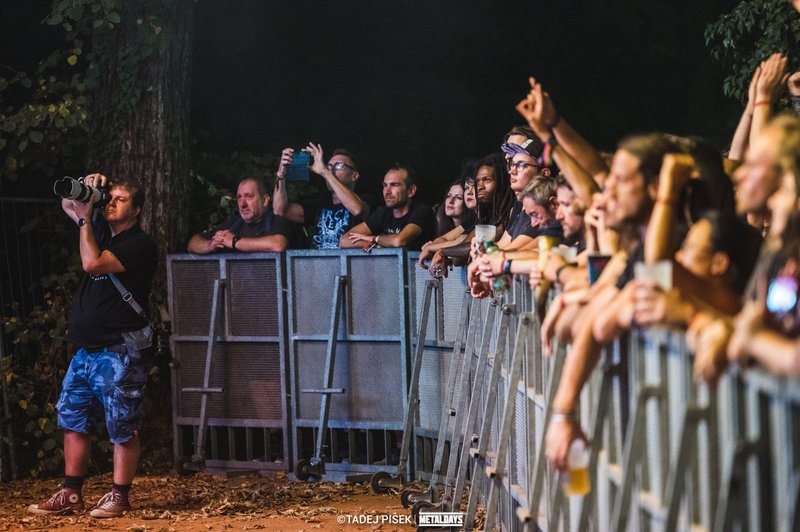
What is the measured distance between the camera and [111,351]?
822 cm

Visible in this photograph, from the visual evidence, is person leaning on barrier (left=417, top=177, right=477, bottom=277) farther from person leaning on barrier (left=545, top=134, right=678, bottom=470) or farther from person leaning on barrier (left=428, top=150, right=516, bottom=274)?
person leaning on barrier (left=545, top=134, right=678, bottom=470)

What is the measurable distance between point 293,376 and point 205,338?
2.77ft

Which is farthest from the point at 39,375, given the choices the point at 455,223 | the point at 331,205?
the point at 455,223

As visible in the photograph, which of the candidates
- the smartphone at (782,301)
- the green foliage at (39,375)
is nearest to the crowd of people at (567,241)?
the smartphone at (782,301)

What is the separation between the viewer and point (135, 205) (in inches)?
332

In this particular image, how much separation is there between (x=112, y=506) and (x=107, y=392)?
32.1 inches

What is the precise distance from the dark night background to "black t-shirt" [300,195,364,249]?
12.5 feet

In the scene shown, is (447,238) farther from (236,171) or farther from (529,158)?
(236,171)

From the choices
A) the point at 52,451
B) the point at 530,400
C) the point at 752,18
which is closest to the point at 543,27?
the point at 752,18

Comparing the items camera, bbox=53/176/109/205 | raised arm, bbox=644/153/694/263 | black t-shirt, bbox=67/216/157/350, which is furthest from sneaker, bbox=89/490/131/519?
raised arm, bbox=644/153/694/263

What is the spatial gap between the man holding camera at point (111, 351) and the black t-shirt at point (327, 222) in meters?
1.96

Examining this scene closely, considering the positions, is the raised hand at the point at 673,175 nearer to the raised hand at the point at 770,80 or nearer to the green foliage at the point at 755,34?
the raised hand at the point at 770,80

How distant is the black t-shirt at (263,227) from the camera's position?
960 cm

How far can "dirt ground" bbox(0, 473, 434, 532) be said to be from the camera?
7.90 metres
